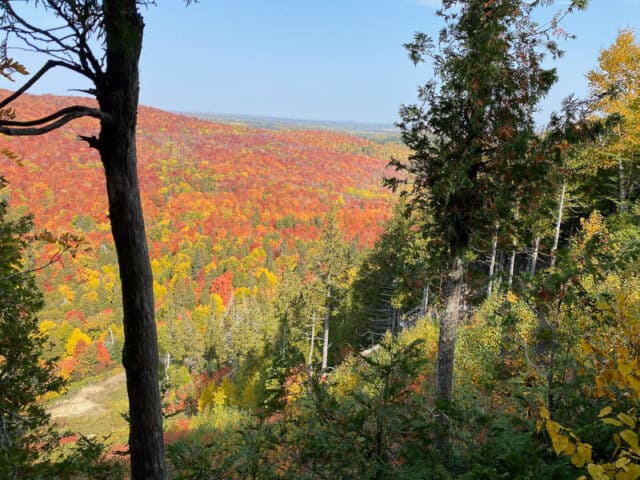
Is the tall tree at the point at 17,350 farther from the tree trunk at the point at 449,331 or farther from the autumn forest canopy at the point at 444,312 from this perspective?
the tree trunk at the point at 449,331

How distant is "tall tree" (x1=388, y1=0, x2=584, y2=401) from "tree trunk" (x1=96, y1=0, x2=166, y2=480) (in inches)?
161

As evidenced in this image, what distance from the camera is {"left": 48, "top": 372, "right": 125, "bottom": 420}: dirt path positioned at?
43188mm

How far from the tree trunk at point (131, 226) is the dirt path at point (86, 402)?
4917 centimetres

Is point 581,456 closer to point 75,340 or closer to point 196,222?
point 75,340

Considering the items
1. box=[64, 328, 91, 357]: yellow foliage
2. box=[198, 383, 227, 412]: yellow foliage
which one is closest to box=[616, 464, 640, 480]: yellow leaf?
box=[198, 383, 227, 412]: yellow foliage

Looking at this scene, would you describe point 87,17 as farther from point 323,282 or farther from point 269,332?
point 269,332

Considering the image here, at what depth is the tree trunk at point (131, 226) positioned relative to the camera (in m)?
2.06

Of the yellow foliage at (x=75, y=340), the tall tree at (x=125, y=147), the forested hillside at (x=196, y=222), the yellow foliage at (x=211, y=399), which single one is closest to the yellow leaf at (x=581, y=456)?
the tall tree at (x=125, y=147)

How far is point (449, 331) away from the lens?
6.08 m

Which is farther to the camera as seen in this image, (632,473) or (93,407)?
(93,407)

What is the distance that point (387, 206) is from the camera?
11400 centimetres

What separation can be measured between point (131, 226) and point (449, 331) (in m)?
5.21

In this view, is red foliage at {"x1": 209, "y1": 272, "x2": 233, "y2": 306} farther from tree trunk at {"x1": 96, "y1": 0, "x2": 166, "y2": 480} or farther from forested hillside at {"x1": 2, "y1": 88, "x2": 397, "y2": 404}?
tree trunk at {"x1": 96, "y1": 0, "x2": 166, "y2": 480}

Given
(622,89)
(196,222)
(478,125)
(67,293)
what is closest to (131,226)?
(478,125)
